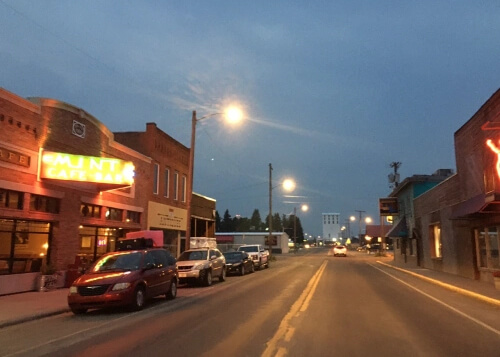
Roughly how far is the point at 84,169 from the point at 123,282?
7.64 m

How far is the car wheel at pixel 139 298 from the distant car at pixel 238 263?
47.0ft

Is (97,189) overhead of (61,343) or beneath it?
overhead

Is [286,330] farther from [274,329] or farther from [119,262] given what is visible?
[119,262]

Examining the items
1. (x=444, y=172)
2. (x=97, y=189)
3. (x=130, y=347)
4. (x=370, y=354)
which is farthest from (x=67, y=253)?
(x=444, y=172)

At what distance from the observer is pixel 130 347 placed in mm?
8039

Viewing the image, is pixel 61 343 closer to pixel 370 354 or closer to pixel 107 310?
pixel 107 310

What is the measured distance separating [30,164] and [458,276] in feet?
68.6

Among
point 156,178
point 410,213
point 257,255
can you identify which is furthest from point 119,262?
point 410,213

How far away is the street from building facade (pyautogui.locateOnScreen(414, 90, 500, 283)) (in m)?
5.24

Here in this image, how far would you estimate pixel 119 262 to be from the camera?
1383 centimetres

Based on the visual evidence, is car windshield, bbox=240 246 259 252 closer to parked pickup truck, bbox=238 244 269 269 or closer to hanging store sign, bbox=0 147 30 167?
parked pickup truck, bbox=238 244 269 269

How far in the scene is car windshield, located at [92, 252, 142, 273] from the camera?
13470 millimetres

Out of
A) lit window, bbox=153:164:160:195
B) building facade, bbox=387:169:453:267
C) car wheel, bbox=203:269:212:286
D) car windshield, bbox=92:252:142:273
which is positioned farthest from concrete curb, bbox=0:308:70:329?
building facade, bbox=387:169:453:267

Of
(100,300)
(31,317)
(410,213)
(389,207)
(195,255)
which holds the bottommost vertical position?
(31,317)
